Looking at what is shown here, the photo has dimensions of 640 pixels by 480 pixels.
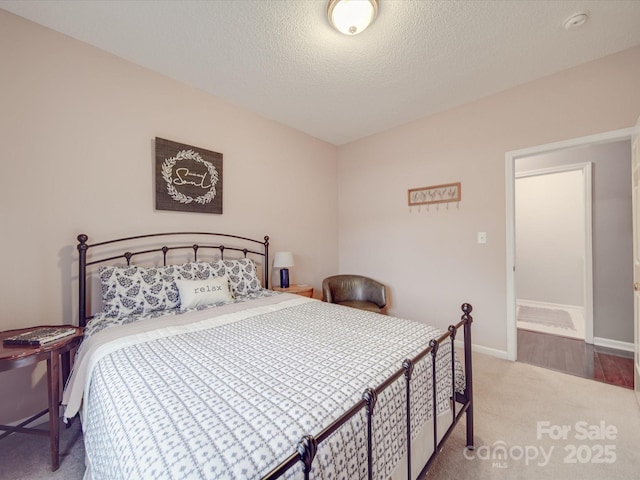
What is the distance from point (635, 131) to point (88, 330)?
4.08 m

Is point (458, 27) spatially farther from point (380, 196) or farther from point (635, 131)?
point (380, 196)

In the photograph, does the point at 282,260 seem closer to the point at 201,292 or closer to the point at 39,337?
the point at 201,292

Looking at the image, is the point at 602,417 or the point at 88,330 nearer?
the point at 88,330

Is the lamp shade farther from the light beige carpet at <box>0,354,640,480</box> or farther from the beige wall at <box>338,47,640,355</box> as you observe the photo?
the light beige carpet at <box>0,354,640,480</box>

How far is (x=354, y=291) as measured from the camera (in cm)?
358

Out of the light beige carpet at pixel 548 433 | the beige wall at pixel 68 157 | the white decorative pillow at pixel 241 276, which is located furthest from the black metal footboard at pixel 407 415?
the beige wall at pixel 68 157

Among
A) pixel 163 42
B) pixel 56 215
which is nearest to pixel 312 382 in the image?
pixel 56 215

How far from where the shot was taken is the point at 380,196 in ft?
12.3

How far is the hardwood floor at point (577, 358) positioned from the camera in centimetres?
237

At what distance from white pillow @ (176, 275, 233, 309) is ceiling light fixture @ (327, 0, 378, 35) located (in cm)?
213

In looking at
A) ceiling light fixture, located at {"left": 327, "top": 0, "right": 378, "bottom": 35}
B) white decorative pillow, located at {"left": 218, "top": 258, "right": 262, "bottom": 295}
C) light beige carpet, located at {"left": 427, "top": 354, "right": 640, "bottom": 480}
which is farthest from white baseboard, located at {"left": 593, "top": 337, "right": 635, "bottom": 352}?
ceiling light fixture, located at {"left": 327, "top": 0, "right": 378, "bottom": 35}

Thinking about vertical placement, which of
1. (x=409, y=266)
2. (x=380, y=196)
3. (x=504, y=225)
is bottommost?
(x=409, y=266)

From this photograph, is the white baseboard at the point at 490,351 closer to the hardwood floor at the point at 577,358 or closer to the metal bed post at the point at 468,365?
the hardwood floor at the point at 577,358

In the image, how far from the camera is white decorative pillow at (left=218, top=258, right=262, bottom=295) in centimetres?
251
